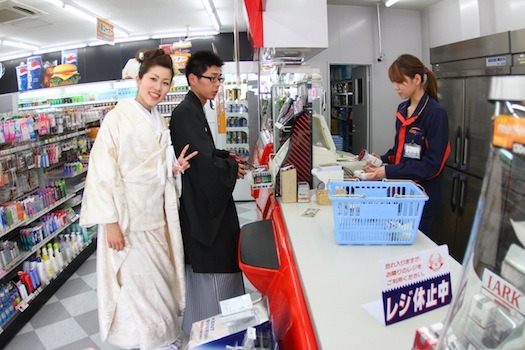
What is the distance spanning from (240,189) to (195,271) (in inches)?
169

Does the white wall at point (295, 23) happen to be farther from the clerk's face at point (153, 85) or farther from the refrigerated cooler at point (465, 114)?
the clerk's face at point (153, 85)

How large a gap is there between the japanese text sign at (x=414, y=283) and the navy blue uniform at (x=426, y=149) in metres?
1.16

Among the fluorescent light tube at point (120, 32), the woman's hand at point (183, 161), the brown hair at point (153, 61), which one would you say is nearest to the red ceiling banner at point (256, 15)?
the brown hair at point (153, 61)

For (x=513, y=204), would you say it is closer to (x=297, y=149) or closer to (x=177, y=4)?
(x=297, y=149)

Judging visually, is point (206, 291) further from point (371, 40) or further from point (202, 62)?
point (371, 40)

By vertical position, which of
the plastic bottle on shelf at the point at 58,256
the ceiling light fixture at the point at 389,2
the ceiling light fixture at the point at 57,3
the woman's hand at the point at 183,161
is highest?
the ceiling light fixture at the point at 57,3

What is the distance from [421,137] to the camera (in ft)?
7.39

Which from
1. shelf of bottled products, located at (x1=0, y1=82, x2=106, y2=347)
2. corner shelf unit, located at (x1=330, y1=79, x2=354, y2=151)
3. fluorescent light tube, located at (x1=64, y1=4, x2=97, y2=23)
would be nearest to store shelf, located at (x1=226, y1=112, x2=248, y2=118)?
corner shelf unit, located at (x1=330, y1=79, x2=354, y2=151)

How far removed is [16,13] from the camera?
20.1 feet

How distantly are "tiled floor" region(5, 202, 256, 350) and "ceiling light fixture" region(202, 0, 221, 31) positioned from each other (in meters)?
5.29

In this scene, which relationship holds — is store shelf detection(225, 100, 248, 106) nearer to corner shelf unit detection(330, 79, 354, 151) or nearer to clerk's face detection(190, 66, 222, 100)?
corner shelf unit detection(330, 79, 354, 151)

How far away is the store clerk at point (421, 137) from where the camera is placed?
7.15 feet

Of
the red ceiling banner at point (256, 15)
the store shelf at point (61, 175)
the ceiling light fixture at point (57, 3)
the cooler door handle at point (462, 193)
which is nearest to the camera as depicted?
the red ceiling banner at point (256, 15)

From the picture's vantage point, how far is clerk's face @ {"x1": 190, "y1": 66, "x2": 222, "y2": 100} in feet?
7.59
